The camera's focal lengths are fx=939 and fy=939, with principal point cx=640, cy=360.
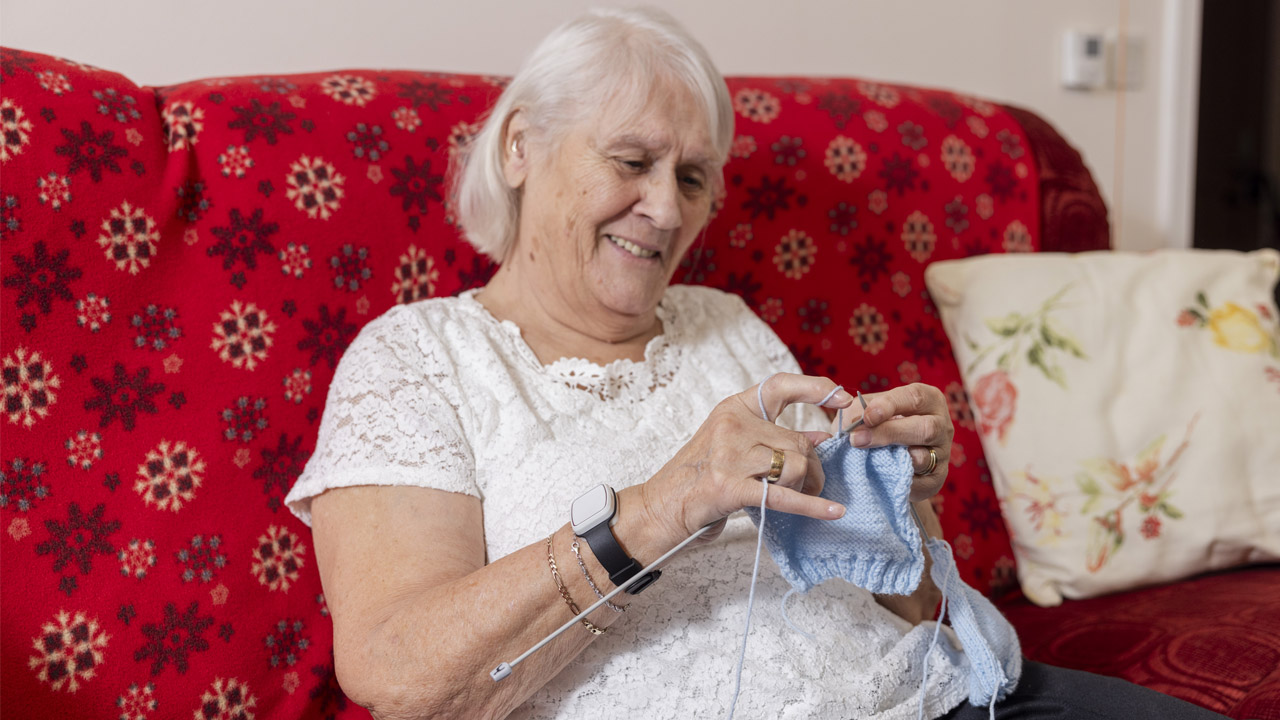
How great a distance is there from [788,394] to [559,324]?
1.29ft

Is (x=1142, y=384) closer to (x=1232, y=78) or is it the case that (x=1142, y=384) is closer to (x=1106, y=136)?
(x=1106, y=136)

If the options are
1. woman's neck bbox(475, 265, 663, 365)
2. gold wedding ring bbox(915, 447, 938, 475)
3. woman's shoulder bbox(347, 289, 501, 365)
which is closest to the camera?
gold wedding ring bbox(915, 447, 938, 475)

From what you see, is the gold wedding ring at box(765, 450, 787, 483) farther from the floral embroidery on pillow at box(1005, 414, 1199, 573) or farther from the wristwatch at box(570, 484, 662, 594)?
the floral embroidery on pillow at box(1005, 414, 1199, 573)

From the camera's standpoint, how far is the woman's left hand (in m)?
0.86

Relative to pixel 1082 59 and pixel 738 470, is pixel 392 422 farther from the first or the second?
pixel 1082 59

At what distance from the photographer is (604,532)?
0.81 metres

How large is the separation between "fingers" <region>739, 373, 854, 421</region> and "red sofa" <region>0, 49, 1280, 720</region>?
1.88 feet

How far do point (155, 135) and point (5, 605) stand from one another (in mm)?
530

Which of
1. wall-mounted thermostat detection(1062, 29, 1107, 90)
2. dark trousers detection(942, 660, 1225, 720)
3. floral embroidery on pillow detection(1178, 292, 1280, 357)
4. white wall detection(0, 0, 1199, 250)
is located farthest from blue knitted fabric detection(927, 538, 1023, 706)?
wall-mounted thermostat detection(1062, 29, 1107, 90)

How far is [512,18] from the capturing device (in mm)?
1527

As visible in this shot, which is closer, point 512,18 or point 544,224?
point 544,224

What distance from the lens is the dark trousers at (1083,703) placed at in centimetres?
99

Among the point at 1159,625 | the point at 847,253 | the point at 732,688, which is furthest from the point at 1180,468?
the point at 732,688

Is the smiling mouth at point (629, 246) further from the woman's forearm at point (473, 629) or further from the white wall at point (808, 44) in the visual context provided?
the white wall at point (808, 44)
